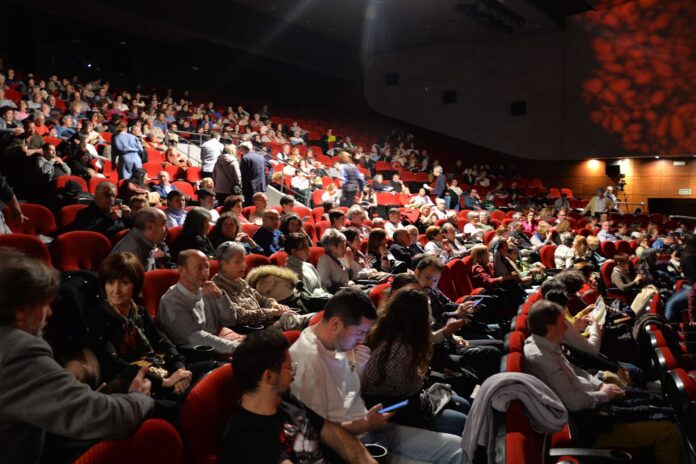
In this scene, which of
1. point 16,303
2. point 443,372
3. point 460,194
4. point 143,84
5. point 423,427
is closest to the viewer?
point 16,303

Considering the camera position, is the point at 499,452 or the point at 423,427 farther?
the point at 423,427

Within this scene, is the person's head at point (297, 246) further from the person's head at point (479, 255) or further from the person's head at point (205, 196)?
the person's head at point (479, 255)

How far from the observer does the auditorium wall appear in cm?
1170

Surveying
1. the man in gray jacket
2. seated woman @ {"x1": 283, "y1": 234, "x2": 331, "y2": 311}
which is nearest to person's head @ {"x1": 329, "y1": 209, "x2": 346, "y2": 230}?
seated woman @ {"x1": 283, "y1": 234, "x2": 331, "y2": 311}

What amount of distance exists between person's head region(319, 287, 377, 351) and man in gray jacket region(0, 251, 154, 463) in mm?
852

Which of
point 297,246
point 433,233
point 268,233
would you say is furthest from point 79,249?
point 433,233

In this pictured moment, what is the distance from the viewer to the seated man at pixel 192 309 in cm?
239

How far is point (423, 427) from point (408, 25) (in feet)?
40.7

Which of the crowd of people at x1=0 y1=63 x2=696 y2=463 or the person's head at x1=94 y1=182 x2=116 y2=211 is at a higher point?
the person's head at x1=94 y1=182 x2=116 y2=211

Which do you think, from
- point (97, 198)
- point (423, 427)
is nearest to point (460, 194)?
point (97, 198)

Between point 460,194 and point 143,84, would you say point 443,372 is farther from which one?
point 143,84

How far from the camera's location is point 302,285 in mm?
3520

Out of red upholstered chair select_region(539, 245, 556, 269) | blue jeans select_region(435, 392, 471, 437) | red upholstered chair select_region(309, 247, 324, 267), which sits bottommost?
blue jeans select_region(435, 392, 471, 437)

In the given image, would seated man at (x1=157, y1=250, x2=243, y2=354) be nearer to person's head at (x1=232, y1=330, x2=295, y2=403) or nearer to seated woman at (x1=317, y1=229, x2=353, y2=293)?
person's head at (x1=232, y1=330, x2=295, y2=403)
